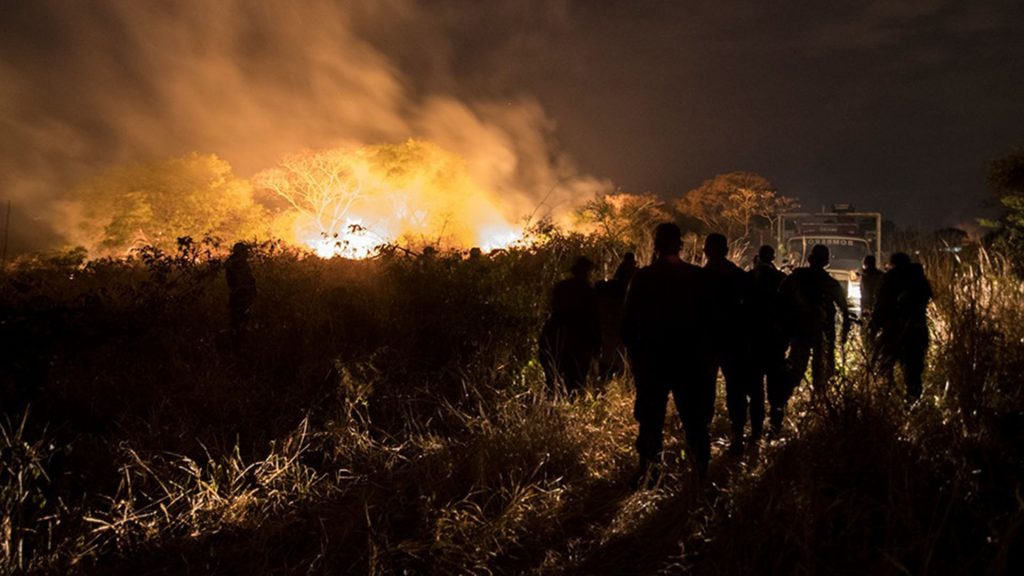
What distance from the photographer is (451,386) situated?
546 cm

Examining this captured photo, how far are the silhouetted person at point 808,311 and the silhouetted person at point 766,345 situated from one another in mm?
78

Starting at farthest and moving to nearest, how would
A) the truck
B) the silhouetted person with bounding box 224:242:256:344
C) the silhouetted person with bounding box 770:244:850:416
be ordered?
the truck
the silhouetted person with bounding box 224:242:256:344
the silhouetted person with bounding box 770:244:850:416

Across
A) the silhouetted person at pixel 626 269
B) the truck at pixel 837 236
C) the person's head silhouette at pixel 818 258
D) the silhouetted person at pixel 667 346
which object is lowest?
the silhouetted person at pixel 667 346

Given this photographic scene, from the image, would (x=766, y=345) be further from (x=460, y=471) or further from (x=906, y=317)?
(x=460, y=471)

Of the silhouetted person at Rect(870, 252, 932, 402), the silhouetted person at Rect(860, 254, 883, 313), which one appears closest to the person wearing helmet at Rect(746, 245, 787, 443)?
the silhouetted person at Rect(870, 252, 932, 402)

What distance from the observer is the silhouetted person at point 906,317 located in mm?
4797

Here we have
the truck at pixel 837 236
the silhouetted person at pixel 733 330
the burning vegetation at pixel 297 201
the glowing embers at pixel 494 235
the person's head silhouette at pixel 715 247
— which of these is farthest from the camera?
the glowing embers at pixel 494 235

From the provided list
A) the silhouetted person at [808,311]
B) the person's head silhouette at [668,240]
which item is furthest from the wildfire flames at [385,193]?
the person's head silhouette at [668,240]

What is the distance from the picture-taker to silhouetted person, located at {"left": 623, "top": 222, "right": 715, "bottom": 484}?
3.50 metres

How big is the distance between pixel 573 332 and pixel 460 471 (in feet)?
5.84

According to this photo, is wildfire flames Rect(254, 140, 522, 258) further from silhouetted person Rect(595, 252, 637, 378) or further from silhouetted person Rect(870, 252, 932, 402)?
silhouetted person Rect(870, 252, 932, 402)

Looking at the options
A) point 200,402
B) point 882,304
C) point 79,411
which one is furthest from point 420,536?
point 882,304

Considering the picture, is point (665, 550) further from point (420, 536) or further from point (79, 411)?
point (79, 411)

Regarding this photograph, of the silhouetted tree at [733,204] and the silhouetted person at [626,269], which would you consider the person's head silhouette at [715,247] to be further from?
the silhouetted tree at [733,204]
